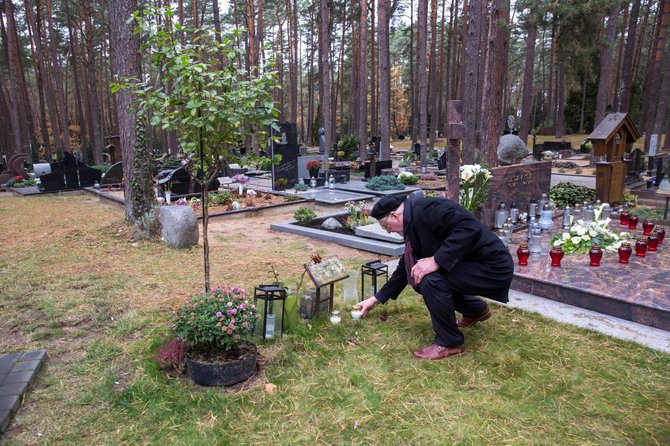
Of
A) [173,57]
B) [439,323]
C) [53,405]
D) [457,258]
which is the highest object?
[173,57]

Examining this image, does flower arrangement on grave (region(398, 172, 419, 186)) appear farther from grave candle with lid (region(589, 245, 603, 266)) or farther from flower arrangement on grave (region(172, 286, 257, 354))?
flower arrangement on grave (region(172, 286, 257, 354))

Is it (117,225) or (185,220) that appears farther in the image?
(117,225)

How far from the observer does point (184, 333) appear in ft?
11.0

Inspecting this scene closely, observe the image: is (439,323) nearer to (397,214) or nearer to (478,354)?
(478,354)

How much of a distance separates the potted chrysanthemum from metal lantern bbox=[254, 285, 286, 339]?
0.38 metres

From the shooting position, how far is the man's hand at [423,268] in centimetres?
353

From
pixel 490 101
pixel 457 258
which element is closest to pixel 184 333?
pixel 457 258

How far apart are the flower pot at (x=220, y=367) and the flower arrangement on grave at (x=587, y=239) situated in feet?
15.8

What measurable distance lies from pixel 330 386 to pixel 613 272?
390 centimetres

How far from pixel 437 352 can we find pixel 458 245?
889 millimetres

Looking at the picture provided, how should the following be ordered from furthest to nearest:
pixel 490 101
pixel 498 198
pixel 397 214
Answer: pixel 490 101 → pixel 498 198 → pixel 397 214

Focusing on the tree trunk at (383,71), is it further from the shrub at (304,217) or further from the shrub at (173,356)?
the shrub at (173,356)

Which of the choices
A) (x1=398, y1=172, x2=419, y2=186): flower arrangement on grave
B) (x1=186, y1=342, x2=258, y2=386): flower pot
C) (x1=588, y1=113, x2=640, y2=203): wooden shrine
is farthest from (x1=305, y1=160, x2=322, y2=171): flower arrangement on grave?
(x1=186, y1=342, x2=258, y2=386): flower pot

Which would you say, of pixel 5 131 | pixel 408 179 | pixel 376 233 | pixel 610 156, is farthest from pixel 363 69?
pixel 5 131
